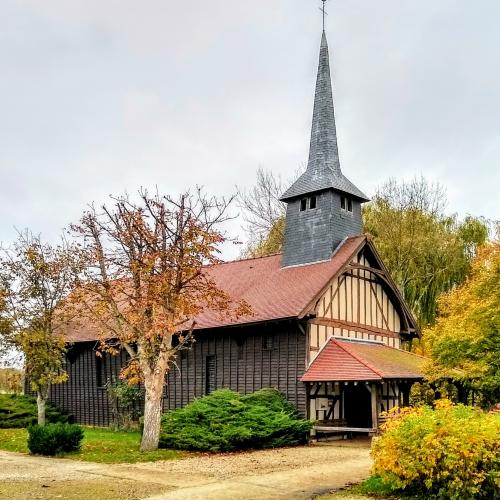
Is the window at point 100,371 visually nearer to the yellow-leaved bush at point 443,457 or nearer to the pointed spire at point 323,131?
the pointed spire at point 323,131

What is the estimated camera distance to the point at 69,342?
27469 millimetres

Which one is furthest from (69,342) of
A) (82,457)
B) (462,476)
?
(462,476)

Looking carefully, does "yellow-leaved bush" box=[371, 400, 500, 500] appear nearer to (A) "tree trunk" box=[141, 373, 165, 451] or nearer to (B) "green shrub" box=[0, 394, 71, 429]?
(A) "tree trunk" box=[141, 373, 165, 451]

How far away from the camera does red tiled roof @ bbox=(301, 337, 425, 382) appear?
20.2 metres

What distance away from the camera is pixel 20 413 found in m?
26.5

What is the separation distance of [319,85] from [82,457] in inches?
688

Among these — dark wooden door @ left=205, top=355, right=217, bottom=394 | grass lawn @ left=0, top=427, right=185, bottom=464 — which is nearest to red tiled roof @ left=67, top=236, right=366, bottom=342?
dark wooden door @ left=205, top=355, right=217, bottom=394

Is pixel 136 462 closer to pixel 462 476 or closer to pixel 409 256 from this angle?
pixel 462 476

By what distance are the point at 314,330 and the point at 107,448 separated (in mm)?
7842

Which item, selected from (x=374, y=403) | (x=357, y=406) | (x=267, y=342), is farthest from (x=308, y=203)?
(x=374, y=403)

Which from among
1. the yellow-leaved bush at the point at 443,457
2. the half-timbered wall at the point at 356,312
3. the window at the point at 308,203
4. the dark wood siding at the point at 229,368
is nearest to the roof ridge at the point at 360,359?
the half-timbered wall at the point at 356,312

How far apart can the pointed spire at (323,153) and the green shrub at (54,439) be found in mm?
12619

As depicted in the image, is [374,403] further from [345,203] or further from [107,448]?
[345,203]

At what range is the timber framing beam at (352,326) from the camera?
22.6 metres
